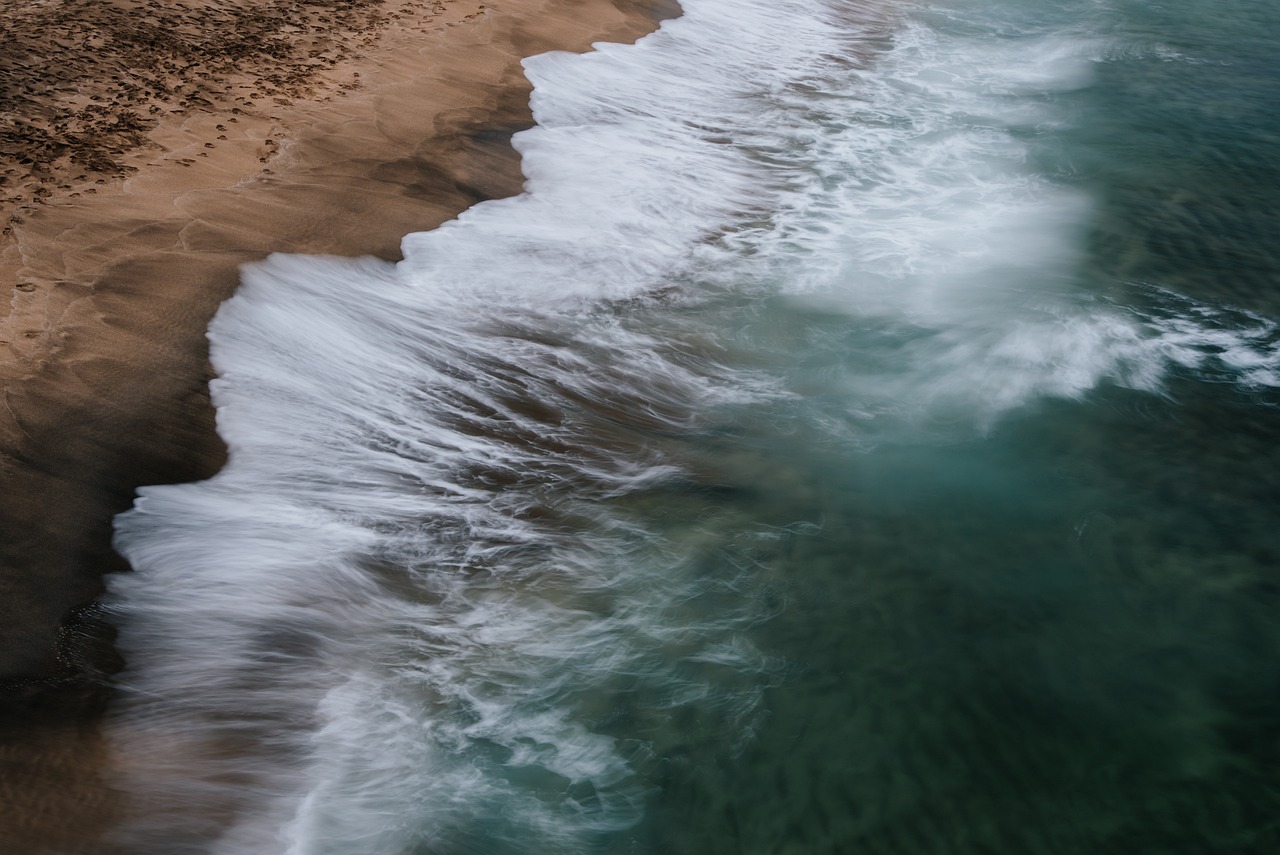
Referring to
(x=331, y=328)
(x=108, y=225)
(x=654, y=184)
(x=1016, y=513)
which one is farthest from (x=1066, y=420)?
(x=108, y=225)

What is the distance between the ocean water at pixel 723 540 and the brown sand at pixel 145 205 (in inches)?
7.0

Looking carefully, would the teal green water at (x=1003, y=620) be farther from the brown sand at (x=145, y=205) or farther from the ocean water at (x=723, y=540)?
the brown sand at (x=145, y=205)

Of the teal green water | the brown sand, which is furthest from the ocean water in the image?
the brown sand

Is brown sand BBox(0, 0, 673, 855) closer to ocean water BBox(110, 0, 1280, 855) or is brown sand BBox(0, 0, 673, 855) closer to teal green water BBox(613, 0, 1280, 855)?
ocean water BBox(110, 0, 1280, 855)

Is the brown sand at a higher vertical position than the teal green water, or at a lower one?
higher

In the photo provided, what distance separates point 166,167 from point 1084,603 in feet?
17.3

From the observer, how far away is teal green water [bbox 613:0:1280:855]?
332 centimetres

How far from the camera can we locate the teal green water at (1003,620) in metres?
3.32

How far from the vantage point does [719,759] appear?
3.46 meters

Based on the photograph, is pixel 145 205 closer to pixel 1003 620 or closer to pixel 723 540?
pixel 723 540

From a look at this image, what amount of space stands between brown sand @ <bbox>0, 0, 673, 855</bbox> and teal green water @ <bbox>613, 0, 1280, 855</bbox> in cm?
199

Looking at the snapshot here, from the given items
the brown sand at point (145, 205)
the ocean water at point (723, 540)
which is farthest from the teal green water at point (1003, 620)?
the brown sand at point (145, 205)

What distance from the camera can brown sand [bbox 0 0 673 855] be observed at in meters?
3.33

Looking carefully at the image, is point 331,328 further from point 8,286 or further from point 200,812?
point 200,812
